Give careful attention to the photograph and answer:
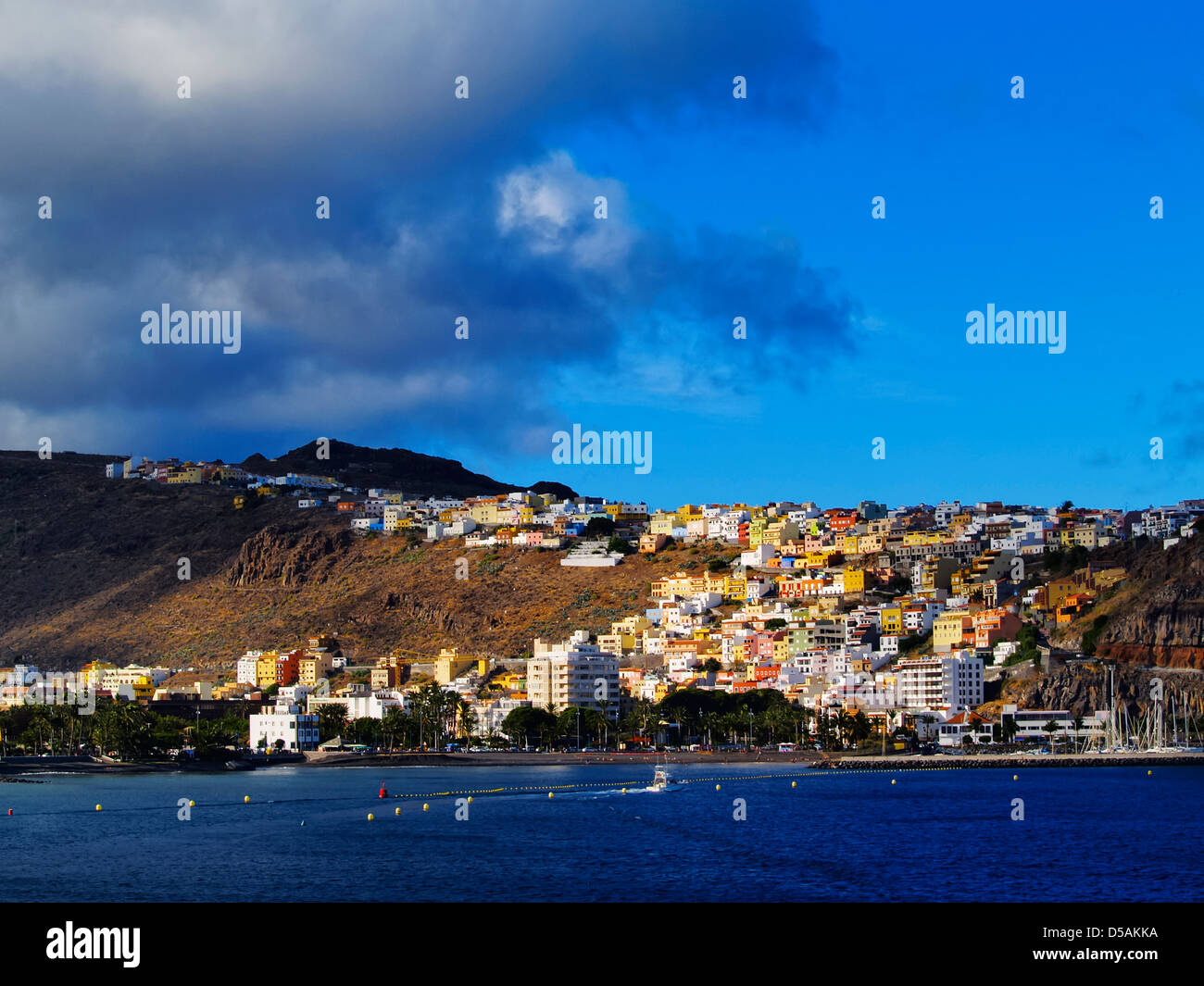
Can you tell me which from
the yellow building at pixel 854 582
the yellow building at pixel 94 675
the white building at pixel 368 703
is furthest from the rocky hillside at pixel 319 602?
the yellow building at pixel 854 582

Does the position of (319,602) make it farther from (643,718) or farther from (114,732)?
(643,718)

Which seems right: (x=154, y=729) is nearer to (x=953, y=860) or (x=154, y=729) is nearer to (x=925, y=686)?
(x=925, y=686)

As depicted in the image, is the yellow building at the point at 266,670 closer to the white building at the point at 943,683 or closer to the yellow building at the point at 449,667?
the yellow building at the point at 449,667

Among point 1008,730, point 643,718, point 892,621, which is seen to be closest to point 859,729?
point 1008,730

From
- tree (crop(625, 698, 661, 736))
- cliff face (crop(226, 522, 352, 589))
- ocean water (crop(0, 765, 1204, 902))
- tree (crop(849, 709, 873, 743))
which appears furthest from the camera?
cliff face (crop(226, 522, 352, 589))

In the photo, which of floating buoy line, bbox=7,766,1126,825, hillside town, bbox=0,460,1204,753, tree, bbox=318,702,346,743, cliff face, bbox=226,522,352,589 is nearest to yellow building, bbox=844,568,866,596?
hillside town, bbox=0,460,1204,753

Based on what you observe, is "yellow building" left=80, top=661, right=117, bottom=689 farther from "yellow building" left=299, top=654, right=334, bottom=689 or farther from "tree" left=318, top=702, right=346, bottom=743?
"tree" left=318, top=702, right=346, bottom=743
